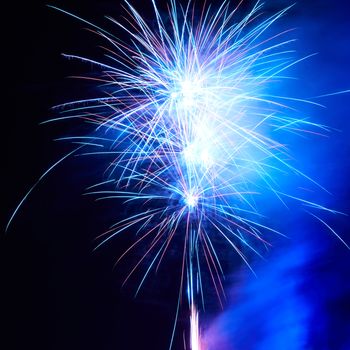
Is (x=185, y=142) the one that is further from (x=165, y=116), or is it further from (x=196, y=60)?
(x=196, y=60)

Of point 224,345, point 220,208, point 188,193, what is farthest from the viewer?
point 224,345

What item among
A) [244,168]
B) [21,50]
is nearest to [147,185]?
[244,168]

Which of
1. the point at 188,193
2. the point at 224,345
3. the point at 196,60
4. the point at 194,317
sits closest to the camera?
the point at 196,60

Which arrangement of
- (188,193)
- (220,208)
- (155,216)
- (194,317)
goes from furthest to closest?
(194,317), (155,216), (220,208), (188,193)

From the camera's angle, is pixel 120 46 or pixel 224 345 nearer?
pixel 120 46

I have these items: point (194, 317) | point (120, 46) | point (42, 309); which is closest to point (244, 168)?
point (120, 46)

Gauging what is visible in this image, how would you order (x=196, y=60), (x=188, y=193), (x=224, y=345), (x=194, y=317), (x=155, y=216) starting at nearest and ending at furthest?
(x=196, y=60)
(x=188, y=193)
(x=155, y=216)
(x=194, y=317)
(x=224, y=345)

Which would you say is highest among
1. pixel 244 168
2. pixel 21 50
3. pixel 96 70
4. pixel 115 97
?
pixel 21 50

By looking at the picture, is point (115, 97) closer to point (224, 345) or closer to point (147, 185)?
point (147, 185)

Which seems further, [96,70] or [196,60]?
[96,70]

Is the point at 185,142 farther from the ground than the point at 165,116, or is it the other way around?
the point at 165,116
